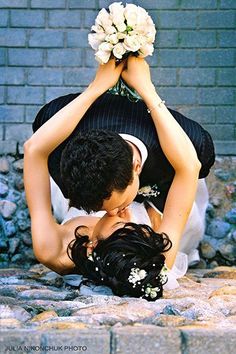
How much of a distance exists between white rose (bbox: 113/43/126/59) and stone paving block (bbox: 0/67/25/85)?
6.77ft

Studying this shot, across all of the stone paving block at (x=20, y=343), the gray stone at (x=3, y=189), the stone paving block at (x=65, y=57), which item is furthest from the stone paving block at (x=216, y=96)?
the stone paving block at (x=20, y=343)

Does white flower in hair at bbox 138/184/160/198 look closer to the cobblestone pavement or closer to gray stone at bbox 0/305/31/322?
the cobblestone pavement

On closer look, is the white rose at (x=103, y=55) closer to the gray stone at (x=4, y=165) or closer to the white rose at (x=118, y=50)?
the white rose at (x=118, y=50)

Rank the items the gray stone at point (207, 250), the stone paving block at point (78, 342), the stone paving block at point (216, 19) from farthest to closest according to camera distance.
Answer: the stone paving block at point (216, 19) → the gray stone at point (207, 250) → the stone paving block at point (78, 342)

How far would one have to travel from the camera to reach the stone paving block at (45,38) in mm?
6070

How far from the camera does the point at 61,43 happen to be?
6066mm

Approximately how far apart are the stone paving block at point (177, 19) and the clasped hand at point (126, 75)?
1791 millimetres

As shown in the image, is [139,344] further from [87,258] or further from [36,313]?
[87,258]

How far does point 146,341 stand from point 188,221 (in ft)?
7.04

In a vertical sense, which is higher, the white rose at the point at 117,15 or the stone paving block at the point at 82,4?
the white rose at the point at 117,15

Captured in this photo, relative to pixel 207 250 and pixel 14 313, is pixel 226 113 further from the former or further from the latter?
pixel 14 313

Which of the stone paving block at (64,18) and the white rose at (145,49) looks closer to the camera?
the white rose at (145,49)

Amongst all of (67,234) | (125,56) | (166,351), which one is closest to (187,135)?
(125,56)

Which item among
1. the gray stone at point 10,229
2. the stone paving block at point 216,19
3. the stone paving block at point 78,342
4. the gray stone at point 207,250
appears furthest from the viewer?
the stone paving block at point 216,19
